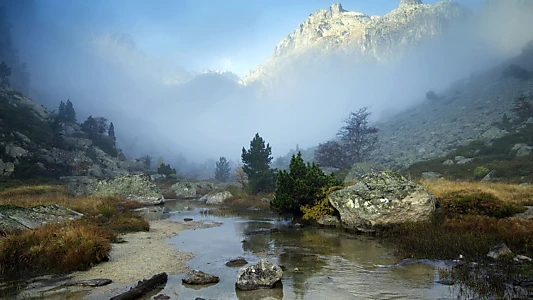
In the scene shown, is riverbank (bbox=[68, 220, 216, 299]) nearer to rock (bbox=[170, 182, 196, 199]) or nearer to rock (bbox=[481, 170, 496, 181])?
rock (bbox=[481, 170, 496, 181])

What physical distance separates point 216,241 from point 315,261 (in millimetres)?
8181

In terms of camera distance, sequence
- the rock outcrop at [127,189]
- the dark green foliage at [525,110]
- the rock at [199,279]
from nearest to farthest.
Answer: the rock at [199,279] < the rock outcrop at [127,189] < the dark green foliage at [525,110]

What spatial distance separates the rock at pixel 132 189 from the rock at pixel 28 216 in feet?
89.4

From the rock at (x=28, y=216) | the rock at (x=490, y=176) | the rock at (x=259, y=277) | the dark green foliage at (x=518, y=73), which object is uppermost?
the dark green foliage at (x=518, y=73)

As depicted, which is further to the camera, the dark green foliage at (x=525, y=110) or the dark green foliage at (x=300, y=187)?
the dark green foliage at (x=525, y=110)

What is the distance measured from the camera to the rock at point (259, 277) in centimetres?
1041

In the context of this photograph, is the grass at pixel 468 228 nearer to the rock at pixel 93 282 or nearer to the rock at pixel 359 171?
the rock at pixel 93 282

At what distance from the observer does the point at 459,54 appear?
189000 millimetres

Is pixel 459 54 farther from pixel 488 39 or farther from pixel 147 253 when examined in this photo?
pixel 147 253

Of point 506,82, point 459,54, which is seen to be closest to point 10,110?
point 506,82

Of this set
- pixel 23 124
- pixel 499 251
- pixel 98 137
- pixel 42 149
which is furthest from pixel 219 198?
pixel 98 137

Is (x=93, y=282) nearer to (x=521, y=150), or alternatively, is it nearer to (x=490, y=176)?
(x=490, y=176)

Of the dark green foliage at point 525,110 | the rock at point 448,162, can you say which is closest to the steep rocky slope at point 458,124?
the dark green foliage at point 525,110

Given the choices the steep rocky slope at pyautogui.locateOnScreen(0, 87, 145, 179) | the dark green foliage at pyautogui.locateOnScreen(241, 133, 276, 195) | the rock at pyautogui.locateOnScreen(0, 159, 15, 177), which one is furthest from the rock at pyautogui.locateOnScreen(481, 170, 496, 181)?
the rock at pyautogui.locateOnScreen(0, 159, 15, 177)
